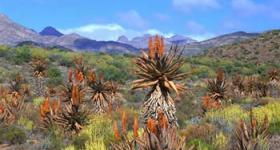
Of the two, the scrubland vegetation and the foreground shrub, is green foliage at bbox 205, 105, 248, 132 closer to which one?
the scrubland vegetation

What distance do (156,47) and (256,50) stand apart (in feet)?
303

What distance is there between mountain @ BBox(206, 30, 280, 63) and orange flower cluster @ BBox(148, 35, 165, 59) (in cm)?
7921

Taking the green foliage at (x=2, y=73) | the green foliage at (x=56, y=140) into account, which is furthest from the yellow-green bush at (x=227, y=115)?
the green foliage at (x=2, y=73)

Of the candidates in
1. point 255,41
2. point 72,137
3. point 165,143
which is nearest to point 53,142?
point 72,137

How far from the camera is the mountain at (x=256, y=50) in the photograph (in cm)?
9612

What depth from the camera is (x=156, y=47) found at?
14.4 m

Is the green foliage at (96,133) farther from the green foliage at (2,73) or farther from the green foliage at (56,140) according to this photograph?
the green foliage at (2,73)

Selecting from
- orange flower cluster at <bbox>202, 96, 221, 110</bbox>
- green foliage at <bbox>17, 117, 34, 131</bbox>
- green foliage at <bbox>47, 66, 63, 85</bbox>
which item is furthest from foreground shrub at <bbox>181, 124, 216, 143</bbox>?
green foliage at <bbox>47, 66, 63, 85</bbox>

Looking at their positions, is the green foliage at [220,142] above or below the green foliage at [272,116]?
below

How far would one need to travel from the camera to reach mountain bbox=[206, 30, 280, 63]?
9612 centimetres

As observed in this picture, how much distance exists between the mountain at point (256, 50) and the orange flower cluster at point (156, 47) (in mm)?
79211

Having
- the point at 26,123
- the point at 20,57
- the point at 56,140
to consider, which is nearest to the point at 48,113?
the point at 56,140

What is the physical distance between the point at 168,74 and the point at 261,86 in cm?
2507

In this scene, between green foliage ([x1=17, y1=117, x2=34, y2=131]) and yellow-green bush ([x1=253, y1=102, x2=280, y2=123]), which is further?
green foliage ([x1=17, y1=117, x2=34, y2=131])
